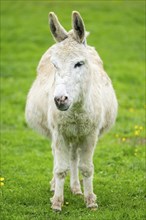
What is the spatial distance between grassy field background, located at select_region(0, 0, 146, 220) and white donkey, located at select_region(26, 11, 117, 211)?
52cm

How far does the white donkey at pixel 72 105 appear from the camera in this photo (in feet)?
21.7

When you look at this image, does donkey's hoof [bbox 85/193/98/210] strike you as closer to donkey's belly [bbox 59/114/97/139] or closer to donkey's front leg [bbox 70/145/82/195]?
donkey's front leg [bbox 70/145/82/195]

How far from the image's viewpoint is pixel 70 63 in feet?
21.6

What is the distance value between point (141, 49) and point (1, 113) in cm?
1483

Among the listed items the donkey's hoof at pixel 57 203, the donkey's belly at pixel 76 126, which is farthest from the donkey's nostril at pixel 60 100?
the donkey's hoof at pixel 57 203

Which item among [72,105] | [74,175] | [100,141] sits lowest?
[100,141]

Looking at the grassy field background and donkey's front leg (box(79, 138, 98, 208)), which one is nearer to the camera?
donkey's front leg (box(79, 138, 98, 208))

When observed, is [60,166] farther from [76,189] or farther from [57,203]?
[76,189]

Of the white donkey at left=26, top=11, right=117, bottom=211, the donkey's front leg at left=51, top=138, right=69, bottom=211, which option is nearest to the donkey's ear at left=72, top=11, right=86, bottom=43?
the white donkey at left=26, top=11, right=117, bottom=211

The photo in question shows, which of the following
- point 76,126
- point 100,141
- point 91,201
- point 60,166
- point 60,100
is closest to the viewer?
point 60,100

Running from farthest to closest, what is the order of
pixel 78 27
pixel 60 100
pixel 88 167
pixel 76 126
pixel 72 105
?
pixel 88 167 < pixel 76 126 < pixel 72 105 < pixel 78 27 < pixel 60 100

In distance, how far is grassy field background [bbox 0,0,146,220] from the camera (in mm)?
8062

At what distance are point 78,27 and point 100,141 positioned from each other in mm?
7039

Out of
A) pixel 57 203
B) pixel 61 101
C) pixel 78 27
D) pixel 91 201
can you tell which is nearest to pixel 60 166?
pixel 57 203
